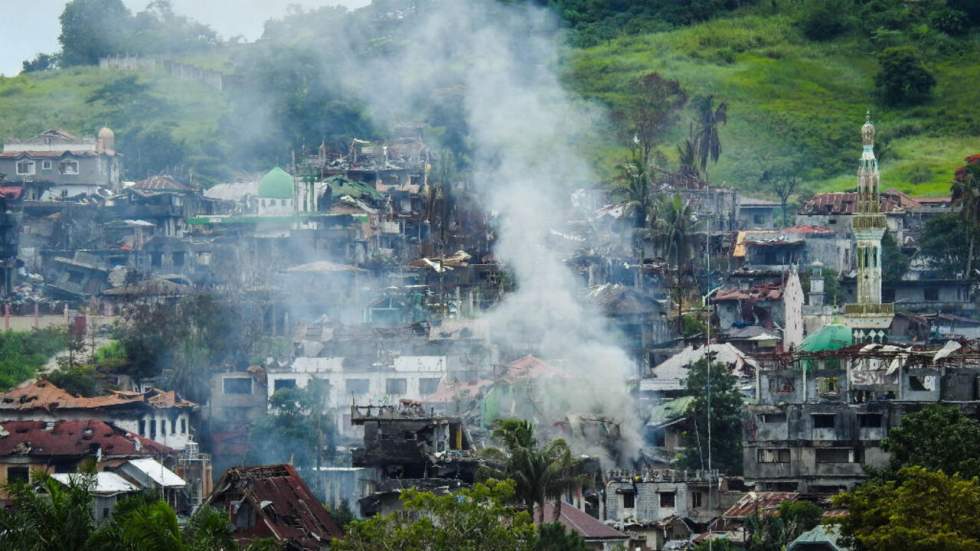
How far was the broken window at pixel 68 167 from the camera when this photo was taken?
146125mm

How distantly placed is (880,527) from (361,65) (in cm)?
10279

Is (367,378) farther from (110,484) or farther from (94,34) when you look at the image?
(94,34)

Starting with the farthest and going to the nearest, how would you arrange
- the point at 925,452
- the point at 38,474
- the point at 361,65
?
the point at 361,65
the point at 925,452
the point at 38,474

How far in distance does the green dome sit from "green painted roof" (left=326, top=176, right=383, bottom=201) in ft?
7.44

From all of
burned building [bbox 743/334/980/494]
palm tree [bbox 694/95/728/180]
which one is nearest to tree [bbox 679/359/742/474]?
burned building [bbox 743/334/980/494]

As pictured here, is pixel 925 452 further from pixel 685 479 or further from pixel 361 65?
pixel 361 65

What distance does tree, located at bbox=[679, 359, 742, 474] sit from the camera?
94125mm

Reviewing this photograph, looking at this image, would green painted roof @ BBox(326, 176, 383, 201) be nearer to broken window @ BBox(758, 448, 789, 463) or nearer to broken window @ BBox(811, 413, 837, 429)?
broken window @ BBox(758, 448, 789, 463)

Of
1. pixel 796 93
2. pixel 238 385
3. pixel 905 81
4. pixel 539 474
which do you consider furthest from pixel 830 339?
pixel 796 93

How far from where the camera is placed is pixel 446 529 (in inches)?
2566

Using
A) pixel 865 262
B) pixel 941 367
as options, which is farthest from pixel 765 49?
pixel 941 367

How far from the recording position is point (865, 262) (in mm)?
115438

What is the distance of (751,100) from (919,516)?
105608mm

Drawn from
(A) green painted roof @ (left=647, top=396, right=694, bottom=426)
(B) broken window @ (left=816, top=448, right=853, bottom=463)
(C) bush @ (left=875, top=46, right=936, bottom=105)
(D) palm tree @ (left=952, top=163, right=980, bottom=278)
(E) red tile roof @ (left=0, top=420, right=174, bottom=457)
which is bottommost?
(B) broken window @ (left=816, top=448, right=853, bottom=463)
